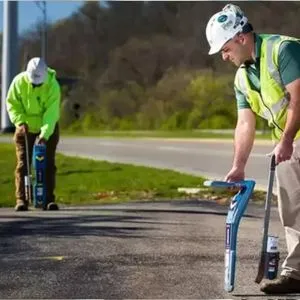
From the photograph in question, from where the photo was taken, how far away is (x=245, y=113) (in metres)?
5.65

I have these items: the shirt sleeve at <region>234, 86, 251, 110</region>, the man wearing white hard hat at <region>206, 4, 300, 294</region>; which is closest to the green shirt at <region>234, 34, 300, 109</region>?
the man wearing white hard hat at <region>206, 4, 300, 294</region>

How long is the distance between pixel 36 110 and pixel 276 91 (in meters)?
5.65

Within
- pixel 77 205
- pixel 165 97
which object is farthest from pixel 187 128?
pixel 77 205

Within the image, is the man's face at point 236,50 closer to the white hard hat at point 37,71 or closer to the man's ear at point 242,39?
the man's ear at point 242,39

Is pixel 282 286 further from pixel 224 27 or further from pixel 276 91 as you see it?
pixel 224 27

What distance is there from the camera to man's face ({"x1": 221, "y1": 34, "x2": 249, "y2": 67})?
17.1 ft

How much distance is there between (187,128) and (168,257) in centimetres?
5380

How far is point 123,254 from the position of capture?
22.2 ft

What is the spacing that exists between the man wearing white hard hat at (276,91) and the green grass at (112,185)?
5.99 metres

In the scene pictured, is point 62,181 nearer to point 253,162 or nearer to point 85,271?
point 253,162

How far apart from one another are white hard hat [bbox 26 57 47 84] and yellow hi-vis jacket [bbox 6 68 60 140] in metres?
0.09

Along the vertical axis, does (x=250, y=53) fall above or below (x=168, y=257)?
above

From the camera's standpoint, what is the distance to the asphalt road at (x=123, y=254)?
555 cm

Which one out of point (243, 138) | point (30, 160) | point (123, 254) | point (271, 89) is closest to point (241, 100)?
point (243, 138)
